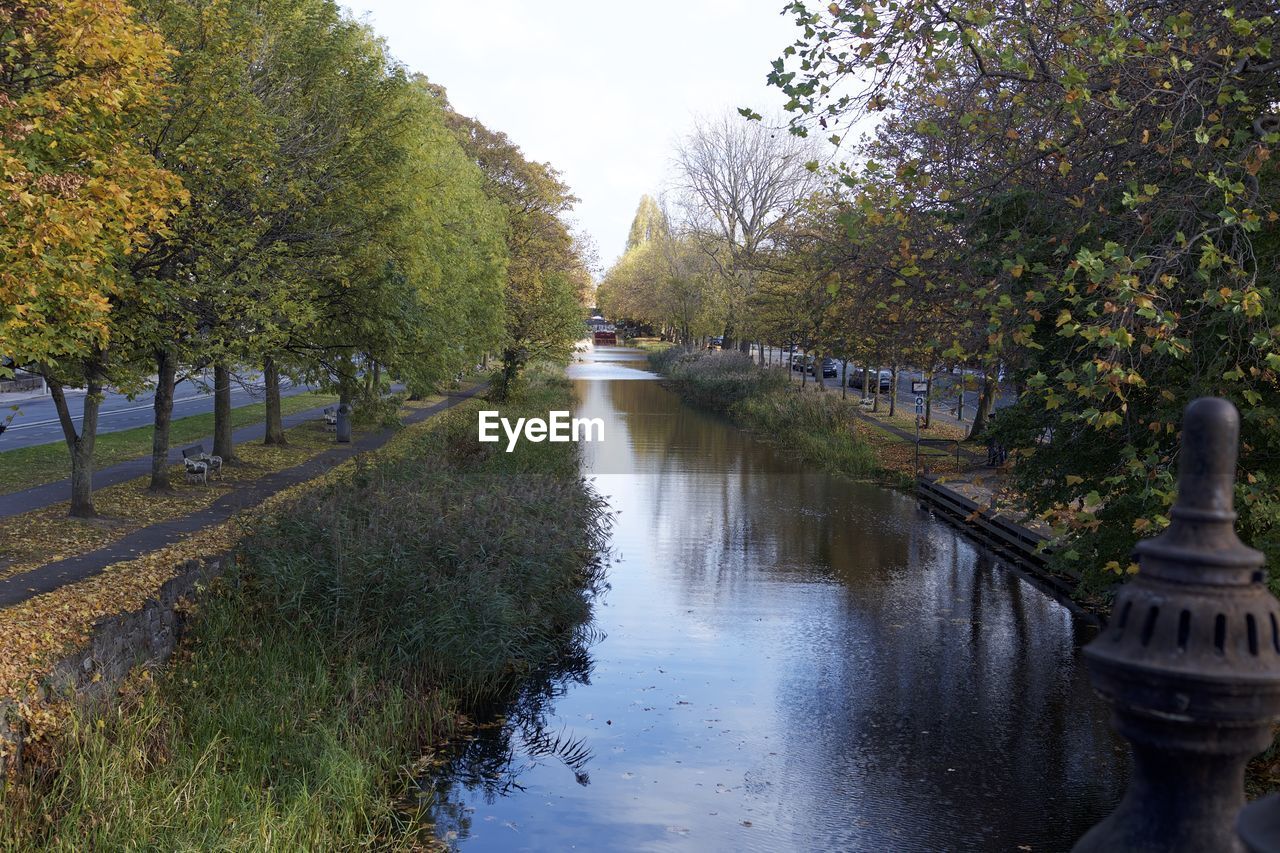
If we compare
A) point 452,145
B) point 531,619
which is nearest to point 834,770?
point 531,619

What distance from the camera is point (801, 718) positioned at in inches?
502

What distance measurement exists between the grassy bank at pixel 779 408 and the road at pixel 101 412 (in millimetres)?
15156

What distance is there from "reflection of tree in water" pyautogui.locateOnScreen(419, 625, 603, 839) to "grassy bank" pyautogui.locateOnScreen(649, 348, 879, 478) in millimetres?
18704

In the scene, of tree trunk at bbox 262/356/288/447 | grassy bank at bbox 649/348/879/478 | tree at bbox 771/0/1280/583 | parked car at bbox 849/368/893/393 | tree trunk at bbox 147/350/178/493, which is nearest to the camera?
tree at bbox 771/0/1280/583

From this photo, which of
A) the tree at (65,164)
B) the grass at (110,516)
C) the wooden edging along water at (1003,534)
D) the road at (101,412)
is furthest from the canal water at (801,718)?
the road at (101,412)

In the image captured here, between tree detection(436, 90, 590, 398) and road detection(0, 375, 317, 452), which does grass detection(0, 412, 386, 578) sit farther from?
tree detection(436, 90, 590, 398)

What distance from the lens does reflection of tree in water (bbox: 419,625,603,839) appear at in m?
10.8

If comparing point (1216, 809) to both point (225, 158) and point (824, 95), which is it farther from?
point (225, 158)

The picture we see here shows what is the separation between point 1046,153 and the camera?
35.7 ft

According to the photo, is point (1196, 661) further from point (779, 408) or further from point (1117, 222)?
point (779, 408)

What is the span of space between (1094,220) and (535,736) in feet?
24.8

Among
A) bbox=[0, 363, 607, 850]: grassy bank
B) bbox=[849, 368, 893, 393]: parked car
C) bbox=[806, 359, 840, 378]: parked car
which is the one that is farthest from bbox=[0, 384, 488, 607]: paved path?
bbox=[806, 359, 840, 378]: parked car

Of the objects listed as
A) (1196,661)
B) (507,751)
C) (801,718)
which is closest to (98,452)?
(507,751)

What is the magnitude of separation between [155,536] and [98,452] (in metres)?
10.9
